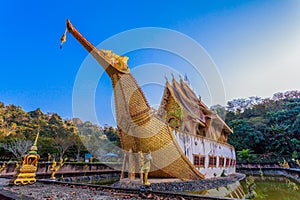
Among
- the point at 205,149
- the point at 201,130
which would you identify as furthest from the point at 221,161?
the point at 205,149

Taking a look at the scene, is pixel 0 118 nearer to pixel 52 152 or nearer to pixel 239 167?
pixel 52 152

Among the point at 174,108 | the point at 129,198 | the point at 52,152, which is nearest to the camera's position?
the point at 129,198

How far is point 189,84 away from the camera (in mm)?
14594

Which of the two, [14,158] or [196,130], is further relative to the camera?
[14,158]

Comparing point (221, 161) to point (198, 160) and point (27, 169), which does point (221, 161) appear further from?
point (27, 169)

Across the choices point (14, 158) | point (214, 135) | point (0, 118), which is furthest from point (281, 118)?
point (0, 118)

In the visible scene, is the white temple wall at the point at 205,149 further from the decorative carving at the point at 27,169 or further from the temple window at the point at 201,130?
the decorative carving at the point at 27,169

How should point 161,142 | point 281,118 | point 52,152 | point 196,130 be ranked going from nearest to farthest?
point 161,142 → point 196,130 → point 52,152 → point 281,118

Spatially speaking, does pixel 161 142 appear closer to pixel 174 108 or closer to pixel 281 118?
pixel 174 108

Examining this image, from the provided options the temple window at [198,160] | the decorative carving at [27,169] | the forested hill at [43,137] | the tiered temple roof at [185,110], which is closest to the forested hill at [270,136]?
the tiered temple roof at [185,110]

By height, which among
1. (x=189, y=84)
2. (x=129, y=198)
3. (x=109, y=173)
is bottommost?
(x=109, y=173)

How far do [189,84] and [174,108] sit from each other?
3555 mm

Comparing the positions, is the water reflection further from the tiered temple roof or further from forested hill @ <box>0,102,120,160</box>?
forested hill @ <box>0,102,120,160</box>

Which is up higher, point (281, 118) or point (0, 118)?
point (281, 118)
